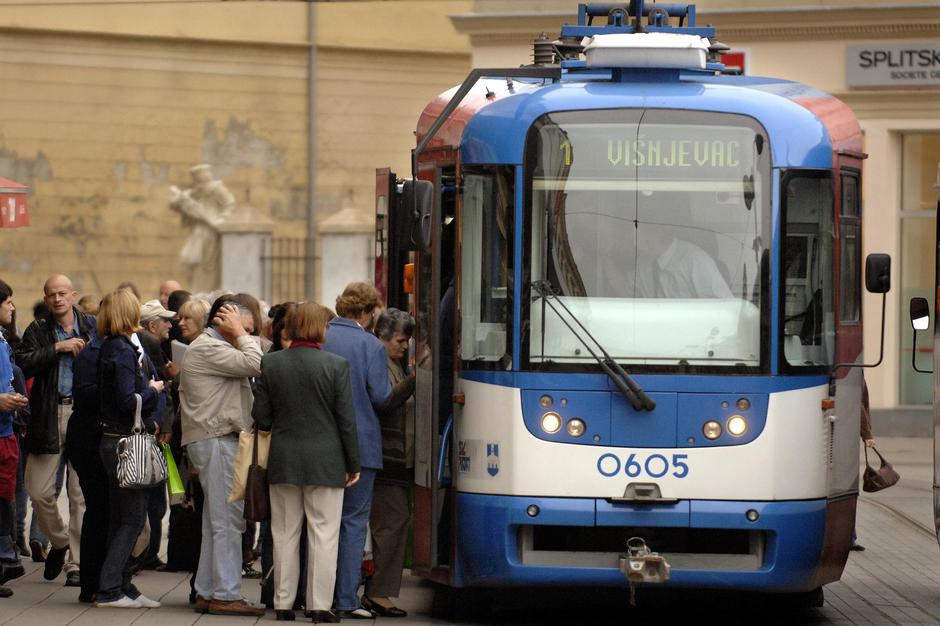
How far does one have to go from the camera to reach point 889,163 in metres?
23.0

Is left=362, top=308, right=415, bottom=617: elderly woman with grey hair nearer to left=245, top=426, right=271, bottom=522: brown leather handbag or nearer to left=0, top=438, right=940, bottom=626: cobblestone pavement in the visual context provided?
left=0, top=438, right=940, bottom=626: cobblestone pavement

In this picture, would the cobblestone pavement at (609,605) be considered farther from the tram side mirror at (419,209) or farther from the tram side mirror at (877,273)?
the tram side mirror at (419,209)

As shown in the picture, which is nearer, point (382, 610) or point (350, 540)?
point (350, 540)

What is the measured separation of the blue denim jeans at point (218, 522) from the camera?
993 cm

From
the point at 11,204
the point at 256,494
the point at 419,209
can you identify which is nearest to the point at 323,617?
the point at 256,494

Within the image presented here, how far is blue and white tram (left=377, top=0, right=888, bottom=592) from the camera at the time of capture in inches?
364

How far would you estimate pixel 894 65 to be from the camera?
23000mm

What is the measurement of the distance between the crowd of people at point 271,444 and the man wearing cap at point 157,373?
1.39ft

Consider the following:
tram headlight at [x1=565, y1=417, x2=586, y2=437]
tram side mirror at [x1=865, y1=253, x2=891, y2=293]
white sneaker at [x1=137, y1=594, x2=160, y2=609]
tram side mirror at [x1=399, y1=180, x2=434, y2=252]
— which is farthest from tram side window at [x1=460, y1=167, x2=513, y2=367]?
white sneaker at [x1=137, y1=594, x2=160, y2=609]

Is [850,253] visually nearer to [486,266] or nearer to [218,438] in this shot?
[486,266]

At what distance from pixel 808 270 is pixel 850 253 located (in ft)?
1.59

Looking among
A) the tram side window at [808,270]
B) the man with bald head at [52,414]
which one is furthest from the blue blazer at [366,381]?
the tram side window at [808,270]

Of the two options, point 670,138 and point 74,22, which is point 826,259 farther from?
point 74,22

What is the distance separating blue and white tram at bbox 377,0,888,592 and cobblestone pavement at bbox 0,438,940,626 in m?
0.85
